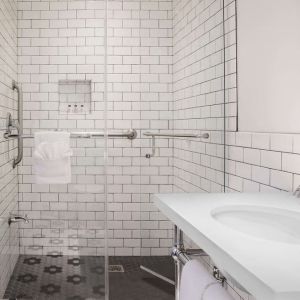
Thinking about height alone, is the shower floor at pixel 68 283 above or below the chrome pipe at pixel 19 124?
below

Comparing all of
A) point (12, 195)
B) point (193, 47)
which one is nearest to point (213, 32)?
point (193, 47)

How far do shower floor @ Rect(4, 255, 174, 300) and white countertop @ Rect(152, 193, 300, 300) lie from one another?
1.57 metres

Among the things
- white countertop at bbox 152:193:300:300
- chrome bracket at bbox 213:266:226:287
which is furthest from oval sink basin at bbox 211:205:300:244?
chrome bracket at bbox 213:266:226:287

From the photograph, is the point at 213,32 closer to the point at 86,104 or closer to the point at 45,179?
the point at 86,104

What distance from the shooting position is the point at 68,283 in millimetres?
2479

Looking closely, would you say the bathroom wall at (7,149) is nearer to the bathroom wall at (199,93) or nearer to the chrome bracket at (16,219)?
the chrome bracket at (16,219)

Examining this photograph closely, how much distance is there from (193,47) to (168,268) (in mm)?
1643

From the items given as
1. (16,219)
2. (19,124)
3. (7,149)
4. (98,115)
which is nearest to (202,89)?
(98,115)

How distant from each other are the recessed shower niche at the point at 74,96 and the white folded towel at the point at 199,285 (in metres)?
1.61

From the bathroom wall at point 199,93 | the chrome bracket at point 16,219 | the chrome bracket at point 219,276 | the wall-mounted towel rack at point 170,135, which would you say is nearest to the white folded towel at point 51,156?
the chrome bracket at point 16,219

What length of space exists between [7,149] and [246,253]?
6.71 feet

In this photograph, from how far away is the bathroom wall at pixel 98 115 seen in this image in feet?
8.16

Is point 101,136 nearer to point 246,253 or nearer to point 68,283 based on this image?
point 68,283

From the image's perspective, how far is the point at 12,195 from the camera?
8.05 ft
